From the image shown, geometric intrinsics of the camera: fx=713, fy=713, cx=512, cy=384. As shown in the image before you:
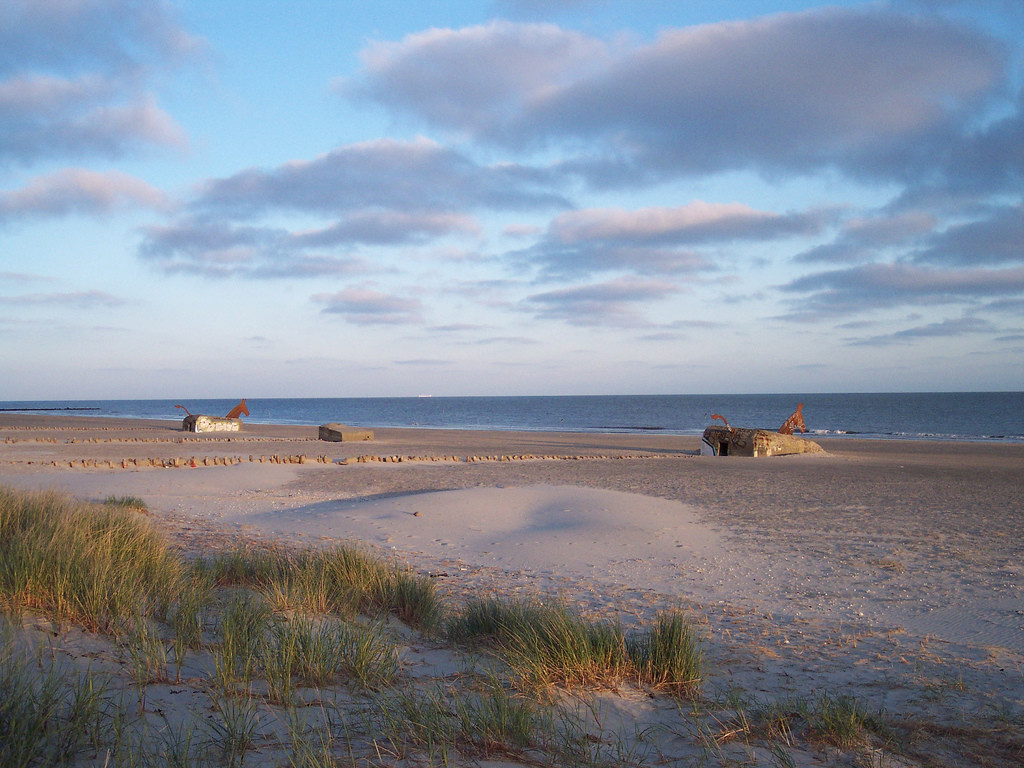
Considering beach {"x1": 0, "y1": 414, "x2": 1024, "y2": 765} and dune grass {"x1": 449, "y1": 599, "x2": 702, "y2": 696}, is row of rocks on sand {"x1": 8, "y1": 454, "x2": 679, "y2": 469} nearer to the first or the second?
beach {"x1": 0, "y1": 414, "x2": 1024, "y2": 765}

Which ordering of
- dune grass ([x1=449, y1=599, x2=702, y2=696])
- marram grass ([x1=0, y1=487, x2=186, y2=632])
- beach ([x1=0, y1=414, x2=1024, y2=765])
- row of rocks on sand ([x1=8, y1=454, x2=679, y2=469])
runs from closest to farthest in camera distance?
dune grass ([x1=449, y1=599, x2=702, y2=696]), marram grass ([x1=0, y1=487, x2=186, y2=632]), beach ([x1=0, y1=414, x2=1024, y2=765]), row of rocks on sand ([x1=8, y1=454, x2=679, y2=469])

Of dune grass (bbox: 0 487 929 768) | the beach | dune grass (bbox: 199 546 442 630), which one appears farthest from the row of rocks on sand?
dune grass (bbox: 0 487 929 768)

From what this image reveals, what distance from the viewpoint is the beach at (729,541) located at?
479cm

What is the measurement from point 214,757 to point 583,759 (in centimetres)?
156

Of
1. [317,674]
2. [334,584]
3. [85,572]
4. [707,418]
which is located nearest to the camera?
[317,674]

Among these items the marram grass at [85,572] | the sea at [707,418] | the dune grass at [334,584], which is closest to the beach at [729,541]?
the dune grass at [334,584]

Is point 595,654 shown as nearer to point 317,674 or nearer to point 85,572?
point 317,674

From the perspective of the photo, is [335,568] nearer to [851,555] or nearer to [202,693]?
[202,693]

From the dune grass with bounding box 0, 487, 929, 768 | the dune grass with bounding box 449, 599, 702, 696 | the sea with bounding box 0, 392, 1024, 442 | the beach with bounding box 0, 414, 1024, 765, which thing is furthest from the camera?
the sea with bounding box 0, 392, 1024, 442

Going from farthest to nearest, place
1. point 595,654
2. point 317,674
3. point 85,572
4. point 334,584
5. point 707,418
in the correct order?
point 707,418
point 334,584
point 85,572
point 595,654
point 317,674

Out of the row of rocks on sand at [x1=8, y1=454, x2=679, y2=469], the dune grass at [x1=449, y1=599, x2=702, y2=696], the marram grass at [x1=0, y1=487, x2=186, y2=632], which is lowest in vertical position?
the row of rocks on sand at [x1=8, y1=454, x2=679, y2=469]

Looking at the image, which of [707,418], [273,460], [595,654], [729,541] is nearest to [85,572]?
[595,654]

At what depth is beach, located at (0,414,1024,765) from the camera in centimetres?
479

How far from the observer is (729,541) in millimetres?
9312
